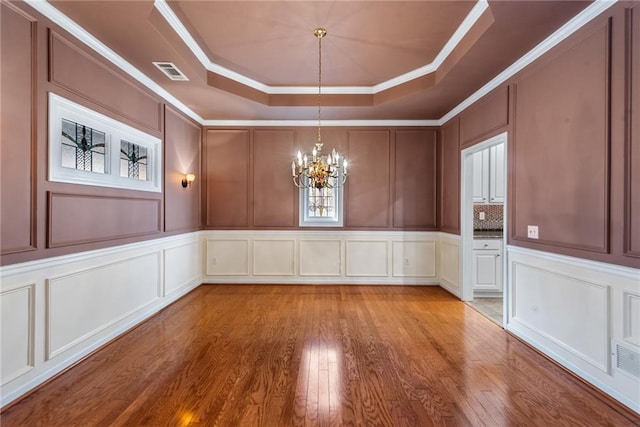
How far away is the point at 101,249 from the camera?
303cm

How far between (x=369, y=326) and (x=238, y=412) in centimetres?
191

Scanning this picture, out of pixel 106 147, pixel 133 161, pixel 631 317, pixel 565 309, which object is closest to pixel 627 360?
pixel 631 317

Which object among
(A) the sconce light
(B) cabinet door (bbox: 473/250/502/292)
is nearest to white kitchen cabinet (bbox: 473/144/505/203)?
(B) cabinet door (bbox: 473/250/502/292)

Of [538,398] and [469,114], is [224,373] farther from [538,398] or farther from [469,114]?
[469,114]

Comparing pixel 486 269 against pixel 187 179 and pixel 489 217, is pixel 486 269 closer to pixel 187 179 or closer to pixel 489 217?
pixel 489 217

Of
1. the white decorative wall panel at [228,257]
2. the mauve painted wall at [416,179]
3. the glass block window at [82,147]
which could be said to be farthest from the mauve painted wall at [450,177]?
the glass block window at [82,147]

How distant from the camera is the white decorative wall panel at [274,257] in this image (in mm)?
5523

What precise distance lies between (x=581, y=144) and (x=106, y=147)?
14.4 ft

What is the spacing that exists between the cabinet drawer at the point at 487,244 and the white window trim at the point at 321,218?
2.21 meters

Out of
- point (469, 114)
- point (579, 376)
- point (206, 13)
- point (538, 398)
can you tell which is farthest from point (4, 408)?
point (469, 114)

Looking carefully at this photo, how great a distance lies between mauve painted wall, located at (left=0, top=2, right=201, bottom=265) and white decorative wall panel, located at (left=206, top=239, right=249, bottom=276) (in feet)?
6.30

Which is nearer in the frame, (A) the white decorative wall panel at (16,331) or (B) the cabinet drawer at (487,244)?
(A) the white decorative wall panel at (16,331)

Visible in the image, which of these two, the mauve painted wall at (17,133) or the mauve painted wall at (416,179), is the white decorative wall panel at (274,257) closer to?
the mauve painted wall at (416,179)

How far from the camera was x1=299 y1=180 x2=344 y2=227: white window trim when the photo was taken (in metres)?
5.54
